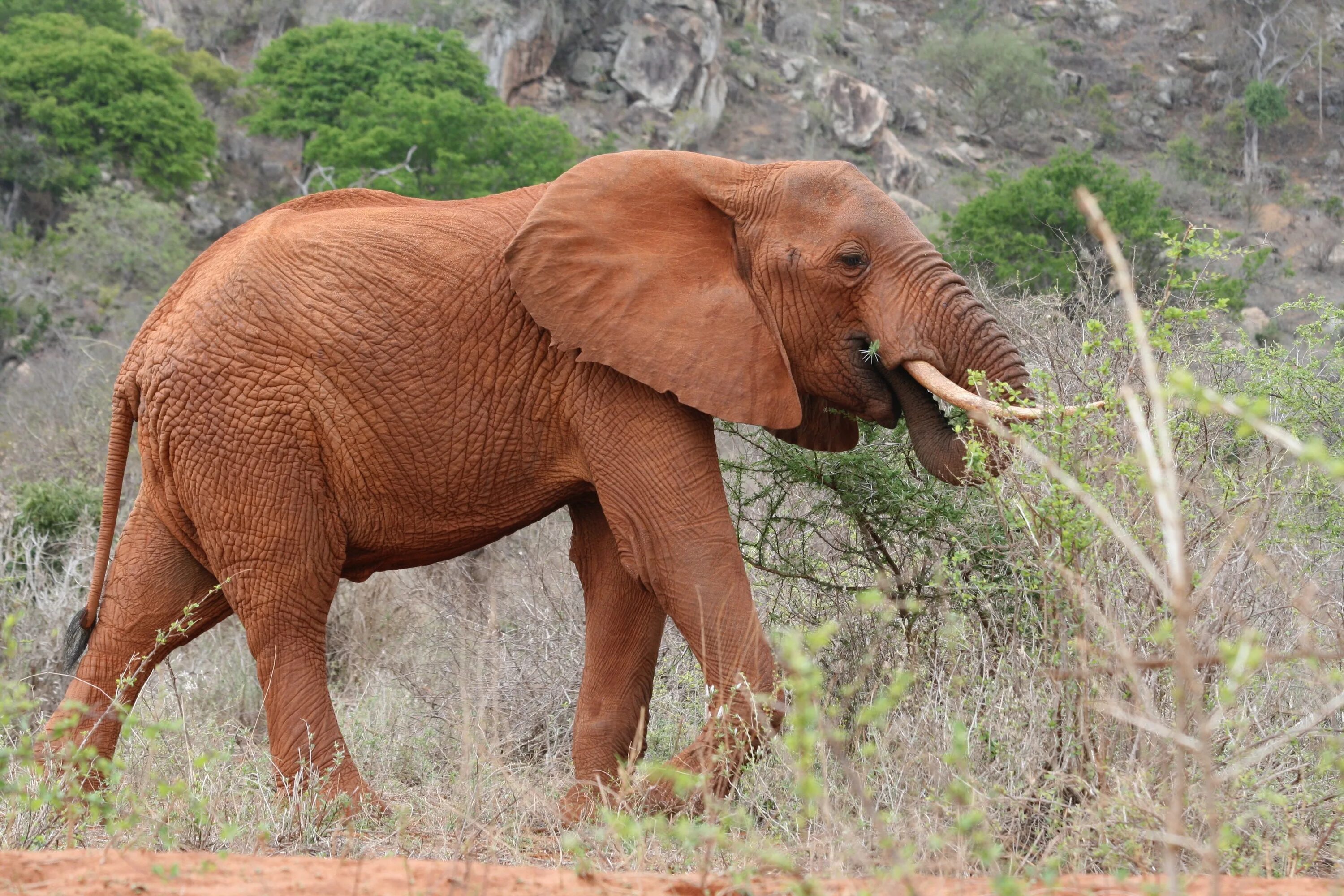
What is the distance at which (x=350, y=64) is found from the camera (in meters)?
39.4

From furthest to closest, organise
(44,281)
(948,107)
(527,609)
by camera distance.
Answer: (948,107) < (44,281) < (527,609)

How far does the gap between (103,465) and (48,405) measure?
3.82 meters

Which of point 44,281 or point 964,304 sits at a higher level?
point 964,304

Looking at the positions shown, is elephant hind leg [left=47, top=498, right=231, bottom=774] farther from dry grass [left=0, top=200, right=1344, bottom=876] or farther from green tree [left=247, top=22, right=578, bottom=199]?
green tree [left=247, top=22, right=578, bottom=199]

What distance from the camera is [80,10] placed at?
42.1m

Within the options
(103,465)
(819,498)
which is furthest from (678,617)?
(103,465)

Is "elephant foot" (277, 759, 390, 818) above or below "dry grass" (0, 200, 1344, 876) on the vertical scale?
below

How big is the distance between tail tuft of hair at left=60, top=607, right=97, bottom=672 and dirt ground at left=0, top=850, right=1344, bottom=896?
8.40ft

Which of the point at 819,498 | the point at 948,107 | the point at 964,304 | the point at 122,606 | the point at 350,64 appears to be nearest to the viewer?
the point at 964,304

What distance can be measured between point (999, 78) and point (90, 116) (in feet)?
94.7

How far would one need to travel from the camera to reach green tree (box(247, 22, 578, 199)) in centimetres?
3388

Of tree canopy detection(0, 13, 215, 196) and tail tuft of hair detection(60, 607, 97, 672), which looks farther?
tree canopy detection(0, 13, 215, 196)

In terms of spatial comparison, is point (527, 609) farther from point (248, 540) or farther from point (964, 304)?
point (964, 304)

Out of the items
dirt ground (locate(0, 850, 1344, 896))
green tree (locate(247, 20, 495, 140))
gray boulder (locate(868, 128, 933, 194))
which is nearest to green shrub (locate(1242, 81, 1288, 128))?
gray boulder (locate(868, 128, 933, 194))
